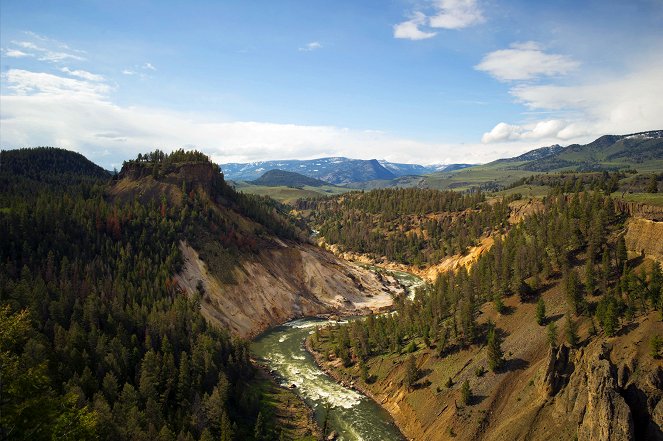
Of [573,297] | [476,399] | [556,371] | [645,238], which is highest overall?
[645,238]

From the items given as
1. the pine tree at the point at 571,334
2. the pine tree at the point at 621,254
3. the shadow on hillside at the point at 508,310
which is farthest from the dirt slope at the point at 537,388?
the pine tree at the point at 621,254

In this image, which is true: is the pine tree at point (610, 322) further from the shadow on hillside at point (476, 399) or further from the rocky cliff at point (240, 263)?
the rocky cliff at point (240, 263)

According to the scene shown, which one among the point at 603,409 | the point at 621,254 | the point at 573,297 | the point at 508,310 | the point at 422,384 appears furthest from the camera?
the point at 508,310

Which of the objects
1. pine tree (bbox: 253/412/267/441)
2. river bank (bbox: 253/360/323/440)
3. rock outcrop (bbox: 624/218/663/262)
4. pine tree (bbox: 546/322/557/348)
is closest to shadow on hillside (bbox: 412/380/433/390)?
river bank (bbox: 253/360/323/440)

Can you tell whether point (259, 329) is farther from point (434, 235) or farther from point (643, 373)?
point (434, 235)

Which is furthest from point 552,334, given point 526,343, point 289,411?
point 289,411

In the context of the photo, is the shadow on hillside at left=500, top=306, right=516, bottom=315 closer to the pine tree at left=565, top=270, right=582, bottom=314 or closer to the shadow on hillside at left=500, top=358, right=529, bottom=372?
the pine tree at left=565, top=270, right=582, bottom=314

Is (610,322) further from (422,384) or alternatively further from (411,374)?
(411,374)

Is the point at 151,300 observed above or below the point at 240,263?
below
